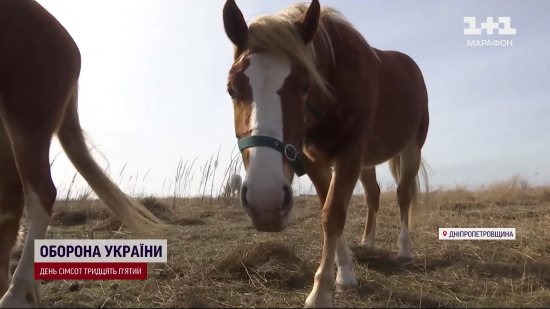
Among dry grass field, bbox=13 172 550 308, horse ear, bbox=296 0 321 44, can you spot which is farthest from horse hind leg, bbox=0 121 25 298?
horse ear, bbox=296 0 321 44

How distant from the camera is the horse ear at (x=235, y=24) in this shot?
7.40ft

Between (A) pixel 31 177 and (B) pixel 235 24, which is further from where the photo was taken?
(B) pixel 235 24

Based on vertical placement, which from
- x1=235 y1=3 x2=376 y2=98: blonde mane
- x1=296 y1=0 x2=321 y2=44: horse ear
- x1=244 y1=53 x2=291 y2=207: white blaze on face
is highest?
x1=296 y1=0 x2=321 y2=44: horse ear

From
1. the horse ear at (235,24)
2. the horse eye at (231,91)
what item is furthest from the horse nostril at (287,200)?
the horse ear at (235,24)

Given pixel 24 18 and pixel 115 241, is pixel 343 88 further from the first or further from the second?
pixel 115 241

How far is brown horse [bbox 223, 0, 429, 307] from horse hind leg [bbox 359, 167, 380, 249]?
1202mm

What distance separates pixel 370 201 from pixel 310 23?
281 centimetres

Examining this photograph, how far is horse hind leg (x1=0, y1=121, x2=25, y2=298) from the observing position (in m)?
2.37

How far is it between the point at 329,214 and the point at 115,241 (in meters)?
1.96

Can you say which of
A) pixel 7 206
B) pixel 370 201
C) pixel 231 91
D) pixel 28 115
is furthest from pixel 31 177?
pixel 370 201

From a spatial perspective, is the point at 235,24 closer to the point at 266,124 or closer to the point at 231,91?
the point at 231,91

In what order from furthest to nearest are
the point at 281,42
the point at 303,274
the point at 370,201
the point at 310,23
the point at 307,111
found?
the point at 370,201 < the point at 303,274 < the point at 310,23 < the point at 307,111 < the point at 281,42

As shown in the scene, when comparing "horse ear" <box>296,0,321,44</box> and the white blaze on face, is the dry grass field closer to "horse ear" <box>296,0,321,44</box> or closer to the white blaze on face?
the white blaze on face

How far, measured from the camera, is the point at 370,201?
462 centimetres
